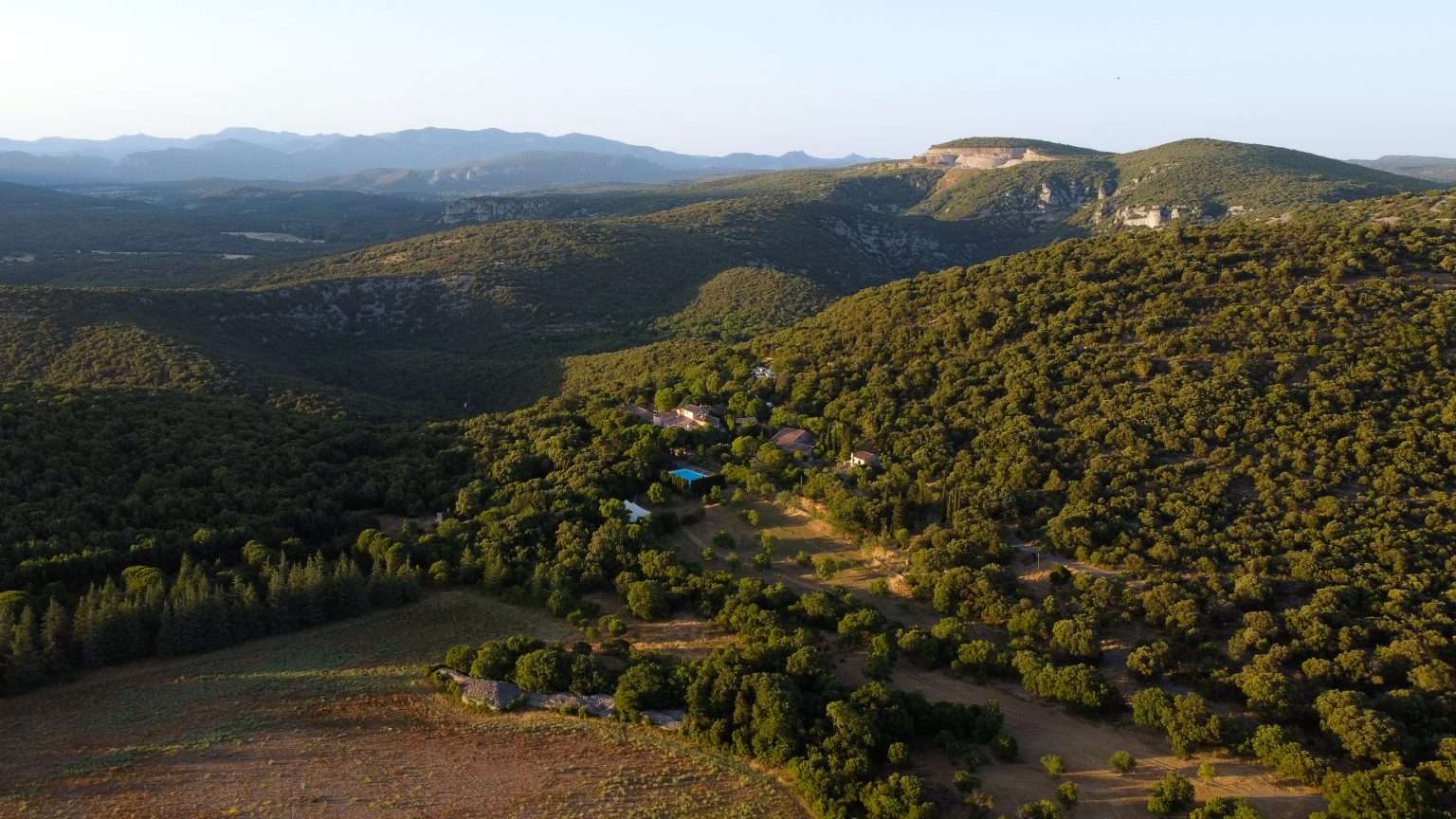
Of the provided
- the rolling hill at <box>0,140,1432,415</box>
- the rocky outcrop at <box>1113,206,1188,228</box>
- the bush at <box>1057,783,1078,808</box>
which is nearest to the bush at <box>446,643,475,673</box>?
the bush at <box>1057,783,1078,808</box>

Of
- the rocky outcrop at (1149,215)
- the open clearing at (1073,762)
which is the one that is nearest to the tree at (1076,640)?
the open clearing at (1073,762)

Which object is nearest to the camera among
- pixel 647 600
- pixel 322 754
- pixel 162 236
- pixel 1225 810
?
pixel 1225 810

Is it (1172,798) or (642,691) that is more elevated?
(1172,798)

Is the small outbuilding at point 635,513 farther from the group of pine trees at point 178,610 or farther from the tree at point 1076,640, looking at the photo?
the tree at point 1076,640

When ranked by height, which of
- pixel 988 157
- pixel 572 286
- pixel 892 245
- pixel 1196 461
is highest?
pixel 988 157

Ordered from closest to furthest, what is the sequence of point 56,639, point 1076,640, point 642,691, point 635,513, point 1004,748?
point 1004,748 → point 642,691 → point 1076,640 → point 56,639 → point 635,513

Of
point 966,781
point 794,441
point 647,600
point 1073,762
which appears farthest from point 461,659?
point 794,441

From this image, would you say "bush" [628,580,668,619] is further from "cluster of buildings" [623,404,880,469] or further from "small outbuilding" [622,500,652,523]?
"cluster of buildings" [623,404,880,469]

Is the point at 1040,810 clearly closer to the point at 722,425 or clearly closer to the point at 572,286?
the point at 722,425

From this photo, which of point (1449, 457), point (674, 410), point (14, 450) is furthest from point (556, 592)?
point (1449, 457)
